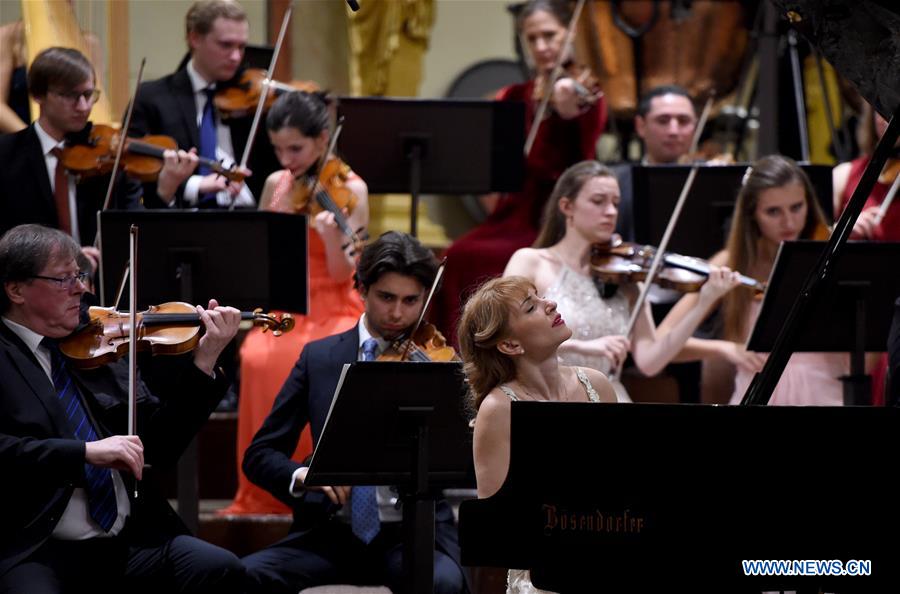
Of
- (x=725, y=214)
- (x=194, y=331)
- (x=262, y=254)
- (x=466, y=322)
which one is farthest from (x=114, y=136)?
(x=725, y=214)

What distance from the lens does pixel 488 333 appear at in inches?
112

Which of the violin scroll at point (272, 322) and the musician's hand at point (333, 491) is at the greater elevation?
the violin scroll at point (272, 322)

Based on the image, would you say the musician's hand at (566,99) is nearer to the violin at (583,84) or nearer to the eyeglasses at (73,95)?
the violin at (583,84)

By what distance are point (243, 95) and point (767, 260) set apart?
182cm

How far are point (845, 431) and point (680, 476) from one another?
270 mm

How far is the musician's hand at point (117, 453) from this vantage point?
2.83m

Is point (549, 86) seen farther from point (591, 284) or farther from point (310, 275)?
point (310, 275)

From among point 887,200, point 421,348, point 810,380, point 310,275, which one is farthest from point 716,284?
point 310,275

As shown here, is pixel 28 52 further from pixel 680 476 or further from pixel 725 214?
pixel 680 476

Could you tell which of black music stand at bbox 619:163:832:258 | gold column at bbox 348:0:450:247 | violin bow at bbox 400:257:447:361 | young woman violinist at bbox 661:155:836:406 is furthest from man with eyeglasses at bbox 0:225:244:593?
gold column at bbox 348:0:450:247

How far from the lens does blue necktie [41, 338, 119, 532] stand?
302 centimetres

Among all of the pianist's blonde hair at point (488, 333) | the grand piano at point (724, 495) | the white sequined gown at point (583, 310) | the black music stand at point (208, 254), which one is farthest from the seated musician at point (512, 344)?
the white sequined gown at point (583, 310)

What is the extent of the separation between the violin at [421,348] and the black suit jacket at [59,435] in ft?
1.44

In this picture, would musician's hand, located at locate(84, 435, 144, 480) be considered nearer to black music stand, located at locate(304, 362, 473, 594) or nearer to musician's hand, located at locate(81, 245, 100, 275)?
black music stand, located at locate(304, 362, 473, 594)
